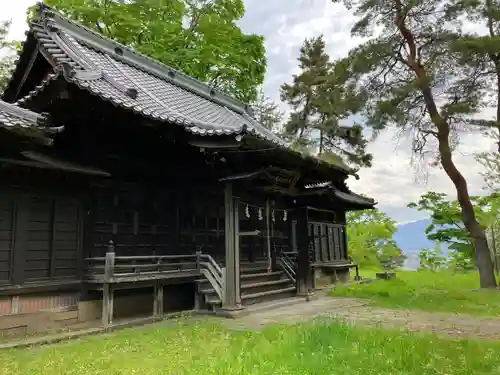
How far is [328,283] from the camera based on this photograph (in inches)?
698

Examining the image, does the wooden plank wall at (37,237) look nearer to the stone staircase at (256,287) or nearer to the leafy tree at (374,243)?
the stone staircase at (256,287)

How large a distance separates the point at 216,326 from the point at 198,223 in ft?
11.7

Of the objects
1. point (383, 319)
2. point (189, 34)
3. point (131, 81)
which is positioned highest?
point (189, 34)

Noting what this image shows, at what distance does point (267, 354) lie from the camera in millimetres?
5316

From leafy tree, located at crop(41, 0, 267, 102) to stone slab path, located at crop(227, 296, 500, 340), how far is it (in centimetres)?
1331

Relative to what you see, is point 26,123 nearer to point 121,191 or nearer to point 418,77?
point 121,191

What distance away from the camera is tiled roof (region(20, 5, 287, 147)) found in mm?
8000

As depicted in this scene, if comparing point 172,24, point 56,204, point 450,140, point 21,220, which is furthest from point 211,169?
point 172,24

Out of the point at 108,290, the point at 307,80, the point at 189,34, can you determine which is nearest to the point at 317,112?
the point at 307,80

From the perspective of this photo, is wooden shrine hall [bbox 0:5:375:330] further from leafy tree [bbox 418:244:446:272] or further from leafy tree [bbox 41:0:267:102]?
leafy tree [bbox 418:244:446:272]

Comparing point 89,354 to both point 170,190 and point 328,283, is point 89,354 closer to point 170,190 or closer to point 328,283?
point 170,190

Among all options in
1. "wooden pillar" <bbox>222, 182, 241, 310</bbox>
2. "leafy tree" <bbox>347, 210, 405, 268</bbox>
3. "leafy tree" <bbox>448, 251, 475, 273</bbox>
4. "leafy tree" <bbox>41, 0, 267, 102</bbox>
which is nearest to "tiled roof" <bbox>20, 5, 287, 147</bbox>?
"wooden pillar" <bbox>222, 182, 241, 310</bbox>

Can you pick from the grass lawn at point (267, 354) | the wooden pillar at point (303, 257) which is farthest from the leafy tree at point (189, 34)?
the grass lawn at point (267, 354)

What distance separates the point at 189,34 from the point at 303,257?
1325 cm
